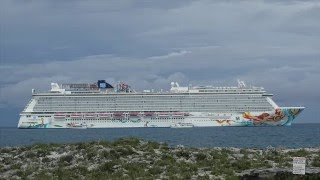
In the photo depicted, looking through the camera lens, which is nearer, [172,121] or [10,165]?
[10,165]

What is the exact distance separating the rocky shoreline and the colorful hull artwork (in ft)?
315

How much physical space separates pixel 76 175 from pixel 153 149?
19.9 ft

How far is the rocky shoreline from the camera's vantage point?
2117cm

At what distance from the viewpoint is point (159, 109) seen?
12656 cm

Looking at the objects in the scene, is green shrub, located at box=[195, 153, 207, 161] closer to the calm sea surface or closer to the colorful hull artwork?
the calm sea surface

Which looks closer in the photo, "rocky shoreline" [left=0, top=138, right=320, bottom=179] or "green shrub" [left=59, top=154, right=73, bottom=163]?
"rocky shoreline" [left=0, top=138, right=320, bottom=179]

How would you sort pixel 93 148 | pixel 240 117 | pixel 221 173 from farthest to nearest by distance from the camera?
pixel 240 117, pixel 93 148, pixel 221 173

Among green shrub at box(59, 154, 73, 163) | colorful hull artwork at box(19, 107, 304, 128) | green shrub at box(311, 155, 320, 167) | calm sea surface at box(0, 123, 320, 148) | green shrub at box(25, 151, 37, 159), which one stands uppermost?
colorful hull artwork at box(19, 107, 304, 128)

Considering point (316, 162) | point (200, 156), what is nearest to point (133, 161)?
point (200, 156)

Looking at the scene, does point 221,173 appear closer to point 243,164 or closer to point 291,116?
point 243,164

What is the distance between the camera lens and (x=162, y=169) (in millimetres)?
21891

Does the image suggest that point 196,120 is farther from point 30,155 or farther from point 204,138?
point 30,155

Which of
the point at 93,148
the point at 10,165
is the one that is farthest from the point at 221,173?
the point at 10,165

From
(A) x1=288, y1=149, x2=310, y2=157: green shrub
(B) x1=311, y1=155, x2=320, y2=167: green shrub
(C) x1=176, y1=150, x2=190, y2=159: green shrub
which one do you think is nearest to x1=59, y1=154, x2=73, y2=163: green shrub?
(C) x1=176, y1=150, x2=190, y2=159: green shrub
